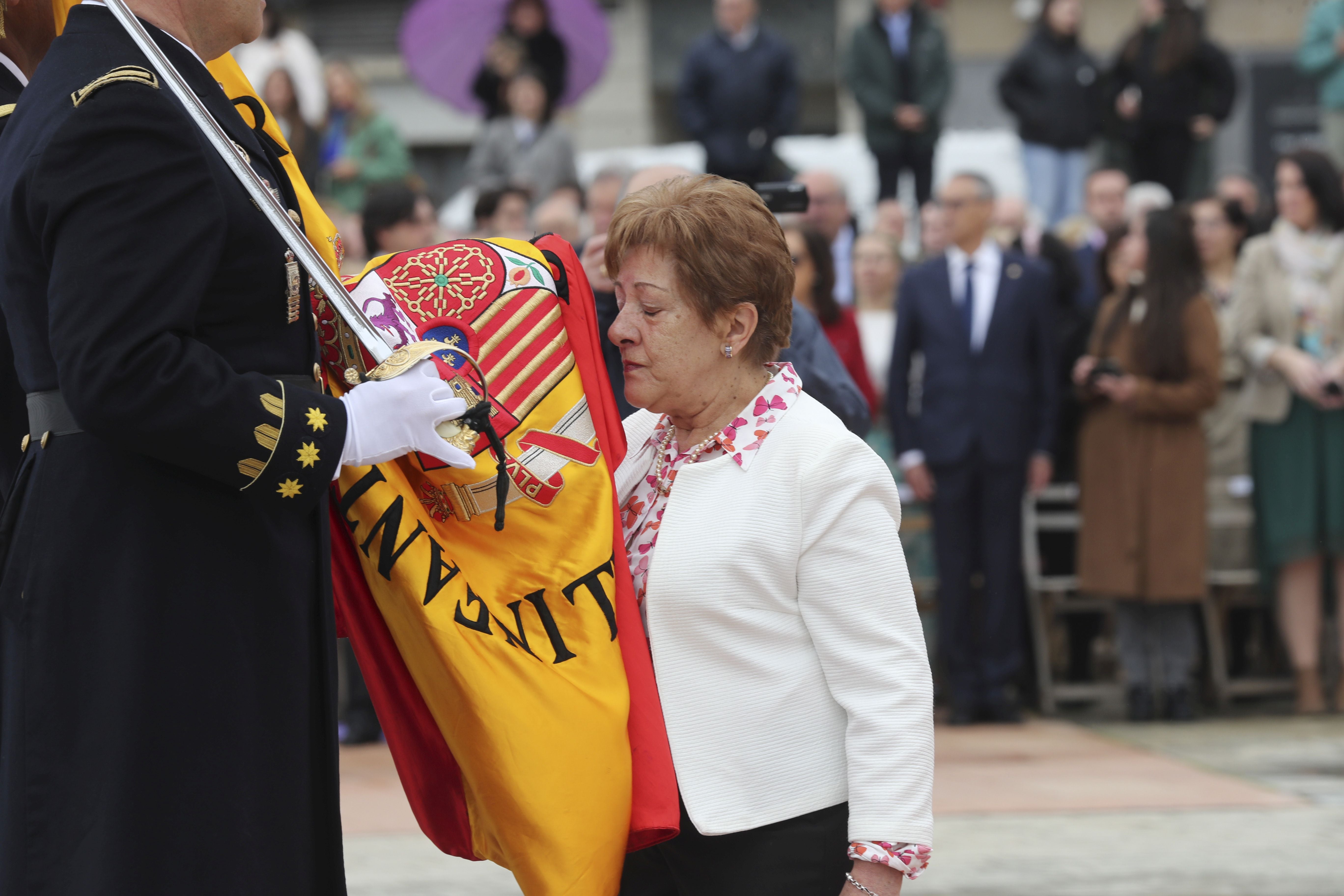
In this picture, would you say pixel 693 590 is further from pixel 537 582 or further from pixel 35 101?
pixel 35 101

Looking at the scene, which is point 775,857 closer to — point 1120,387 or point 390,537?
point 390,537

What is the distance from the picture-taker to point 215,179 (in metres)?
2.30

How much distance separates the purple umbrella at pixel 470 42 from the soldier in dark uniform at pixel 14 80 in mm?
6866

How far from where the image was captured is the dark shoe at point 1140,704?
7.57 m

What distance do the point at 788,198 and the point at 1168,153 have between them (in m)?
7.39

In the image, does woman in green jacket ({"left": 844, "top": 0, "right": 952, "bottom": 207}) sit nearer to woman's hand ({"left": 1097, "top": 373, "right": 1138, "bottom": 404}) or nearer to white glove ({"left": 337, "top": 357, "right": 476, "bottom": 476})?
woman's hand ({"left": 1097, "top": 373, "right": 1138, "bottom": 404})

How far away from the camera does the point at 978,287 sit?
24.4 feet

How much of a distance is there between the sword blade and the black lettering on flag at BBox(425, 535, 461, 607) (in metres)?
0.30

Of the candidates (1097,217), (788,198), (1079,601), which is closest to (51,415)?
(788,198)

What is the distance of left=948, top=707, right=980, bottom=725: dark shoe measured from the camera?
7.43 meters

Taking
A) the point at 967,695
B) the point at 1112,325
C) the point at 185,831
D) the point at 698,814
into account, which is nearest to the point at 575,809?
the point at 698,814

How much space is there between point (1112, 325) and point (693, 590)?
18.1ft

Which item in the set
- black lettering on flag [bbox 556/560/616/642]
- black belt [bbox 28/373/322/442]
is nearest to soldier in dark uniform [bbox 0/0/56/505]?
black belt [bbox 28/373/322/442]

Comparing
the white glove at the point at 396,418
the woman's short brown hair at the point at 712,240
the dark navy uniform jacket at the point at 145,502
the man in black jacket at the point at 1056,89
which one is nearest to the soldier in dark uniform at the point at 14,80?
the dark navy uniform jacket at the point at 145,502
